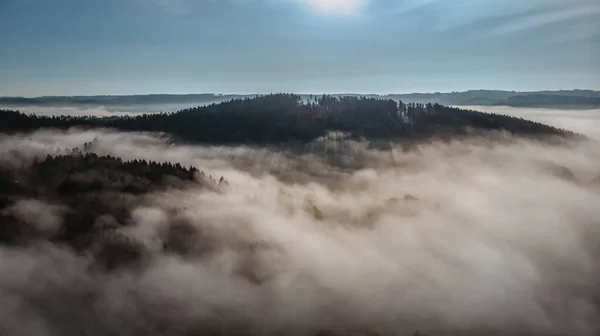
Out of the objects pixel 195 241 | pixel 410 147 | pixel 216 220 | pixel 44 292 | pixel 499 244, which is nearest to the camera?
pixel 44 292

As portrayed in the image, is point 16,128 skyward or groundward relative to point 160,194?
skyward

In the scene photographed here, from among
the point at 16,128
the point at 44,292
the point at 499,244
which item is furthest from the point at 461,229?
the point at 16,128

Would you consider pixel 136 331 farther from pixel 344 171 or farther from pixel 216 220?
pixel 344 171

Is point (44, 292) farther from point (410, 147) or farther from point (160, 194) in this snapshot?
point (410, 147)

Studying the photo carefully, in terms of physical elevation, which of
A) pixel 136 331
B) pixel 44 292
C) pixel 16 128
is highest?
pixel 16 128

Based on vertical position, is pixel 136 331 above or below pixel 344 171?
below

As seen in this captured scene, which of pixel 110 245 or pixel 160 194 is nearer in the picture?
pixel 110 245

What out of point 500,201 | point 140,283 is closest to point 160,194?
point 140,283

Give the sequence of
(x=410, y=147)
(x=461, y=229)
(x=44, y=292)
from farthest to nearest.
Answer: (x=410, y=147) → (x=461, y=229) → (x=44, y=292)

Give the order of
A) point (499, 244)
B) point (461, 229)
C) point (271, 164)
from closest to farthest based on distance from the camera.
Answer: point (499, 244), point (461, 229), point (271, 164)
